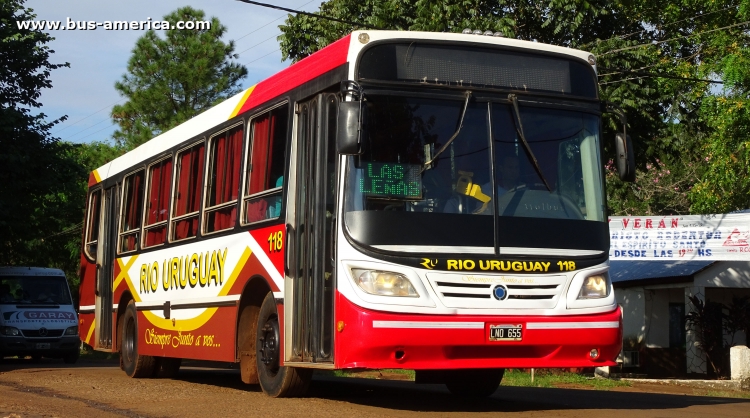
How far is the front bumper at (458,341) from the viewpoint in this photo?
8930mm

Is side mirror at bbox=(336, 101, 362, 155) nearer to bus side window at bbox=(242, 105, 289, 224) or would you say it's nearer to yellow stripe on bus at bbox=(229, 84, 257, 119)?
bus side window at bbox=(242, 105, 289, 224)

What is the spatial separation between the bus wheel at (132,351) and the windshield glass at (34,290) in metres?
9.30

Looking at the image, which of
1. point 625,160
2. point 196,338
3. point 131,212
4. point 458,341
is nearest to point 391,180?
point 458,341

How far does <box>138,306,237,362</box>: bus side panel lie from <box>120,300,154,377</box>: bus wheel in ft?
1.11

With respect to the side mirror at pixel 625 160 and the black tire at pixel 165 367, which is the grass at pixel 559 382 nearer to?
the black tire at pixel 165 367

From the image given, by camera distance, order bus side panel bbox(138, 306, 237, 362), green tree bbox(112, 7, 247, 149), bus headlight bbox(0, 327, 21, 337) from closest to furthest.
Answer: bus side panel bbox(138, 306, 237, 362)
bus headlight bbox(0, 327, 21, 337)
green tree bbox(112, 7, 247, 149)

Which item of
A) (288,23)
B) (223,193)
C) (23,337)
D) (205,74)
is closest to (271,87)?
(223,193)

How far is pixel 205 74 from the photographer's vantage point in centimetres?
4759

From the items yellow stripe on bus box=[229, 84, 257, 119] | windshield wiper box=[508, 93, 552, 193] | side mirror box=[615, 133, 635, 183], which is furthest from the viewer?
yellow stripe on bus box=[229, 84, 257, 119]

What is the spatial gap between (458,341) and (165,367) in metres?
8.03

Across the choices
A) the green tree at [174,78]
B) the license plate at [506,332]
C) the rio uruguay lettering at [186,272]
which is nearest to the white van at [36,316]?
the rio uruguay lettering at [186,272]

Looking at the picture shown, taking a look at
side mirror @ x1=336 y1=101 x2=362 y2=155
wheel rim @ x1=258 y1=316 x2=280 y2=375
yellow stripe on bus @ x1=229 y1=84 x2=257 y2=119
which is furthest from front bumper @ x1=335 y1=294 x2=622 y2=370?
yellow stripe on bus @ x1=229 y1=84 x2=257 y2=119

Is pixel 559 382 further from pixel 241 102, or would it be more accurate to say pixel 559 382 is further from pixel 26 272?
pixel 26 272

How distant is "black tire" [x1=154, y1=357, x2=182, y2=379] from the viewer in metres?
16.0
